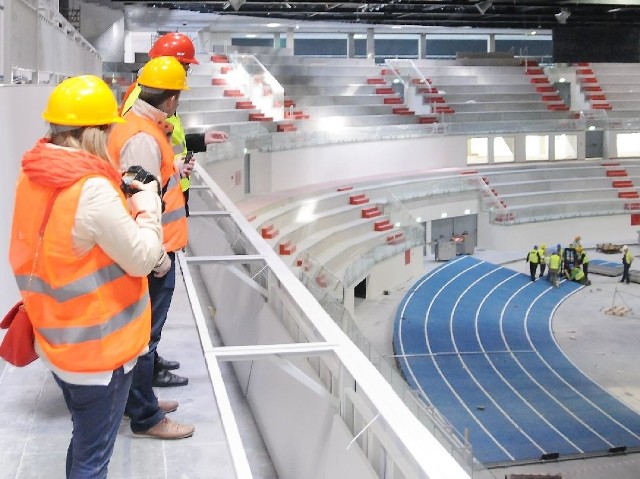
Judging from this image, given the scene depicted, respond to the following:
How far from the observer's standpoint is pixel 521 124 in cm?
2872

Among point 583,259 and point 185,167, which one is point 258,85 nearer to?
point 583,259

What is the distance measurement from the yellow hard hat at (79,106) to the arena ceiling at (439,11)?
2249 centimetres

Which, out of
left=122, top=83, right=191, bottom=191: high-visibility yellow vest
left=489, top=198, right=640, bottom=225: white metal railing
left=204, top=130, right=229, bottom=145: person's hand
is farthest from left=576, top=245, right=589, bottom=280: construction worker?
left=122, top=83, right=191, bottom=191: high-visibility yellow vest

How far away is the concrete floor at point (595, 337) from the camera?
12.0 metres

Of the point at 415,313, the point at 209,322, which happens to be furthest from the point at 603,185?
the point at 209,322

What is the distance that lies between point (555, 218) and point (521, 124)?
3.72m

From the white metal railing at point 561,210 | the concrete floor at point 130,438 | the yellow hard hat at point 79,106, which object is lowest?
the white metal railing at point 561,210

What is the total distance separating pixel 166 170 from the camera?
11.8 ft

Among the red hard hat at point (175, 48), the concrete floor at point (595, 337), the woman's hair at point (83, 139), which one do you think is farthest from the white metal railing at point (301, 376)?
the concrete floor at point (595, 337)

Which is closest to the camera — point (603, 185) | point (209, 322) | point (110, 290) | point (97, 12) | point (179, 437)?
point (110, 290)

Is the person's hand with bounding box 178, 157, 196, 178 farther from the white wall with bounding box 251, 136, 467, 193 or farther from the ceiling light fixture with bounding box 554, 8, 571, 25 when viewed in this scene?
the ceiling light fixture with bounding box 554, 8, 571, 25

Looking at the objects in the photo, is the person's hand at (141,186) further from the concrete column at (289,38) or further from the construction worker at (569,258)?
the concrete column at (289,38)

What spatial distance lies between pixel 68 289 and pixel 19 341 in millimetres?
287

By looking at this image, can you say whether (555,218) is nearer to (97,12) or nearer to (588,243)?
(588,243)
